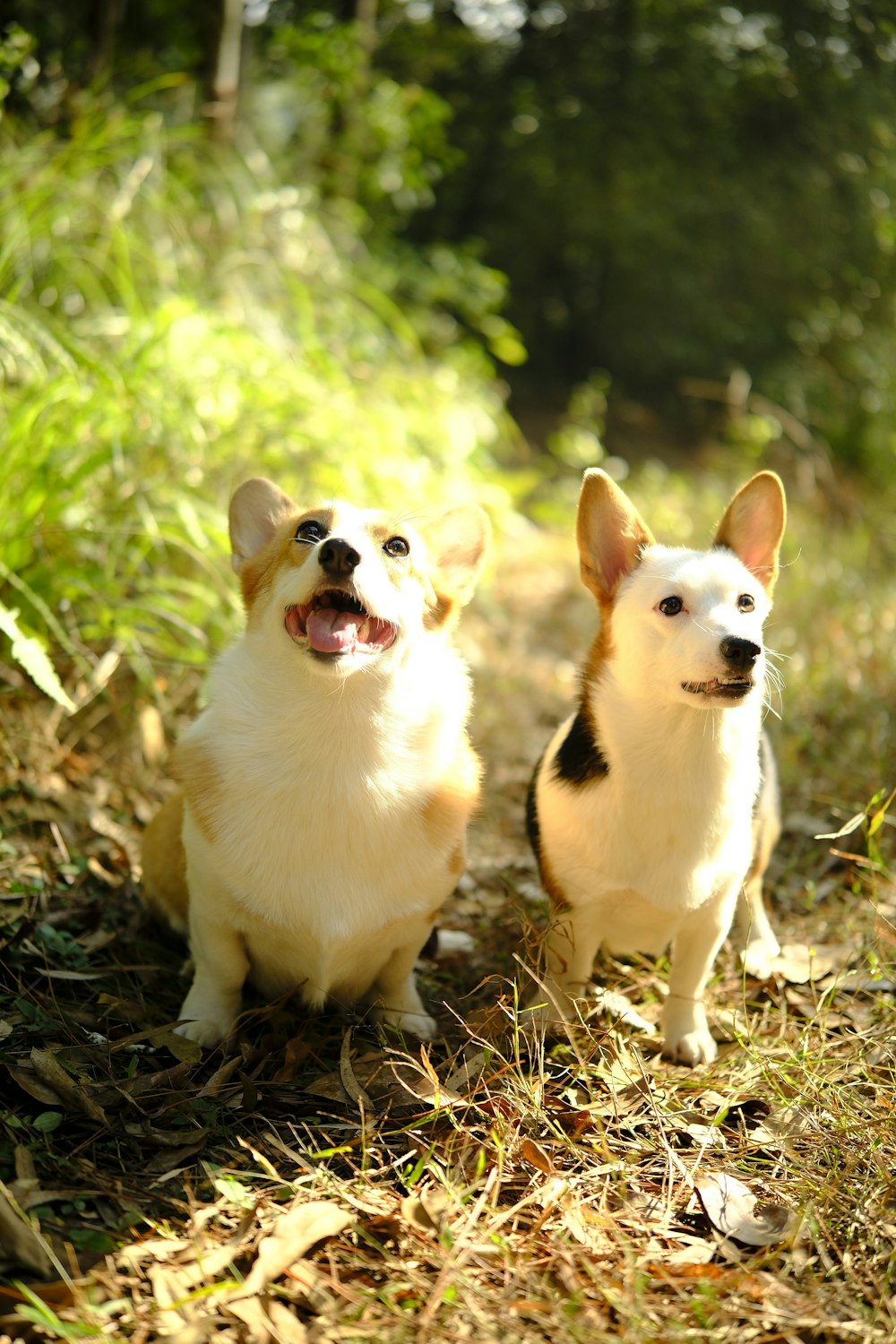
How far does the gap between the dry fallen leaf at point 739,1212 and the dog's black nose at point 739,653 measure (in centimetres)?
93

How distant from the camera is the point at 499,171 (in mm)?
8266

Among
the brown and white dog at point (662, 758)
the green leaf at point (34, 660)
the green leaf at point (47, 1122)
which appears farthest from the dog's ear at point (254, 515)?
the green leaf at point (47, 1122)

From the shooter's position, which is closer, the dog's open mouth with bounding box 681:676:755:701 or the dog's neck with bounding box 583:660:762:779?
the dog's open mouth with bounding box 681:676:755:701

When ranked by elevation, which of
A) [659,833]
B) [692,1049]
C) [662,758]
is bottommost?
[692,1049]

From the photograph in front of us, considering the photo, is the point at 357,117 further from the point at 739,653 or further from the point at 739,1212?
the point at 739,1212

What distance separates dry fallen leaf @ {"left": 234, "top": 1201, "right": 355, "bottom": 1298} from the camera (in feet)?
5.46

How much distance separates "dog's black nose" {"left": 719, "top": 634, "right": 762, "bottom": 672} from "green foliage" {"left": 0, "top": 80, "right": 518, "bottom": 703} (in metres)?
1.59

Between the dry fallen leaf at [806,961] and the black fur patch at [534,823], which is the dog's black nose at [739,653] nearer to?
the black fur patch at [534,823]

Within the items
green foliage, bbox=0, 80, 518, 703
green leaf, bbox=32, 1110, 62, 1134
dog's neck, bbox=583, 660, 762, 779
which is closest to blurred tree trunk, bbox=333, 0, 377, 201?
green foliage, bbox=0, 80, 518, 703

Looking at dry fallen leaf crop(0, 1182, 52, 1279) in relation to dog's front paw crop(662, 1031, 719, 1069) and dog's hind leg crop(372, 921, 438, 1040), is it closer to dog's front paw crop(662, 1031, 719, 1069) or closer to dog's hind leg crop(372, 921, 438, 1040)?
dog's hind leg crop(372, 921, 438, 1040)

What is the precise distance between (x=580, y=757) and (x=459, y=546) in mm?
543

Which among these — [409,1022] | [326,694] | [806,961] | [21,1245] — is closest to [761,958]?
[806,961]

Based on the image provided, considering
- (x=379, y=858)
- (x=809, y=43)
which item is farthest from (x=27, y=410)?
(x=809, y=43)

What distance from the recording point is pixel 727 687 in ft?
6.79
